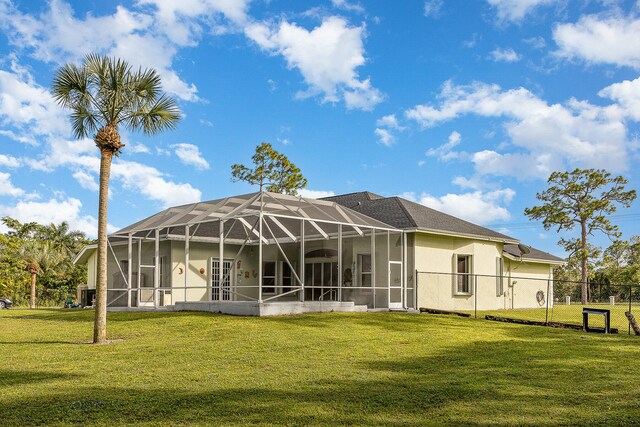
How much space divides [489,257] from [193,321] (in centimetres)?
1450

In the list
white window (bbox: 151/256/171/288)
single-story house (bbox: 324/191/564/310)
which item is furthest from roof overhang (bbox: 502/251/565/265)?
white window (bbox: 151/256/171/288)

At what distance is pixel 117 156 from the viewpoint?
14430mm

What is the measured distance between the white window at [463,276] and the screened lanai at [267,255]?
128 inches

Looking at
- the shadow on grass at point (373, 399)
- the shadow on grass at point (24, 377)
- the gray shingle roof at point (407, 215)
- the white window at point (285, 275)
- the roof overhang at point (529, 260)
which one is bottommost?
the shadow on grass at point (24, 377)

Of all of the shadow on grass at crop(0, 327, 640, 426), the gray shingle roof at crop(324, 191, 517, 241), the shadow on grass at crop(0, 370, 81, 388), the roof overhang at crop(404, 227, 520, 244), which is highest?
the gray shingle roof at crop(324, 191, 517, 241)

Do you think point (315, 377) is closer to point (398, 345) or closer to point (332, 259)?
point (398, 345)

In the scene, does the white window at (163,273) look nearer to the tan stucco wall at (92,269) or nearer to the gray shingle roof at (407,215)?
the tan stucco wall at (92,269)

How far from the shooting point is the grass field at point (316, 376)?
679 cm

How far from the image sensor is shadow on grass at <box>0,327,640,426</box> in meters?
6.62

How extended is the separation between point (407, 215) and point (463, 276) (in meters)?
3.80

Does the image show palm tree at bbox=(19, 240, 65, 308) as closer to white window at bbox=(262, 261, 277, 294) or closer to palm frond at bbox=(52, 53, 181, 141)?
white window at bbox=(262, 261, 277, 294)

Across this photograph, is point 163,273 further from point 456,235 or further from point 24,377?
point 24,377

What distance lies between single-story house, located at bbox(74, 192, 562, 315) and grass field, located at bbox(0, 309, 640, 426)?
189 inches

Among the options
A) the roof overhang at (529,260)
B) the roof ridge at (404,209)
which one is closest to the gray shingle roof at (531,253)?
the roof overhang at (529,260)
